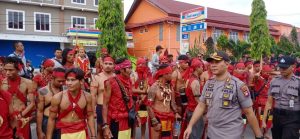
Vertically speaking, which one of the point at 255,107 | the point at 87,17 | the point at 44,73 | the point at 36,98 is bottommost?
the point at 255,107

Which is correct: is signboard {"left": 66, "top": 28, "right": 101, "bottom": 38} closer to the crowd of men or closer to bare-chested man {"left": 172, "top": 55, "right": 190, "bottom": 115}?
the crowd of men

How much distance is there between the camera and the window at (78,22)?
32.3m

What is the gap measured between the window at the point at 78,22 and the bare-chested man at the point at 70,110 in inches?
1135

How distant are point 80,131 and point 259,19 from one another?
25663 mm

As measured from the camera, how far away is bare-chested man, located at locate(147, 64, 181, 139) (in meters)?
5.64

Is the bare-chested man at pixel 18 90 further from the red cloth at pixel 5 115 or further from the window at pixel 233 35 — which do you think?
the window at pixel 233 35

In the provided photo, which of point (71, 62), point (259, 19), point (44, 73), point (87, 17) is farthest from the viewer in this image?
point (87, 17)

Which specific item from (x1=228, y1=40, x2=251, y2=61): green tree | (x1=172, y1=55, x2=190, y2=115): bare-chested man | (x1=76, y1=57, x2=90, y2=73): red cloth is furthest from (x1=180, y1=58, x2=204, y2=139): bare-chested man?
(x1=228, y1=40, x2=251, y2=61): green tree

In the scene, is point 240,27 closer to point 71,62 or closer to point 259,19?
point 259,19

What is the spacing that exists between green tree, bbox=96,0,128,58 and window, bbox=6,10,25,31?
Answer: 9.22 m

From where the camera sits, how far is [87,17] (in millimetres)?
33406

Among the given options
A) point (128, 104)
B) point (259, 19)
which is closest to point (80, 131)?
point (128, 104)

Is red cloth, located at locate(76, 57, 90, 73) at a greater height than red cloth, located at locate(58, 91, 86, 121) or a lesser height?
greater

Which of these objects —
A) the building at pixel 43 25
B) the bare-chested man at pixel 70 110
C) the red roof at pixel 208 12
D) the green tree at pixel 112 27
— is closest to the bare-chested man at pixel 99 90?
the bare-chested man at pixel 70 110
